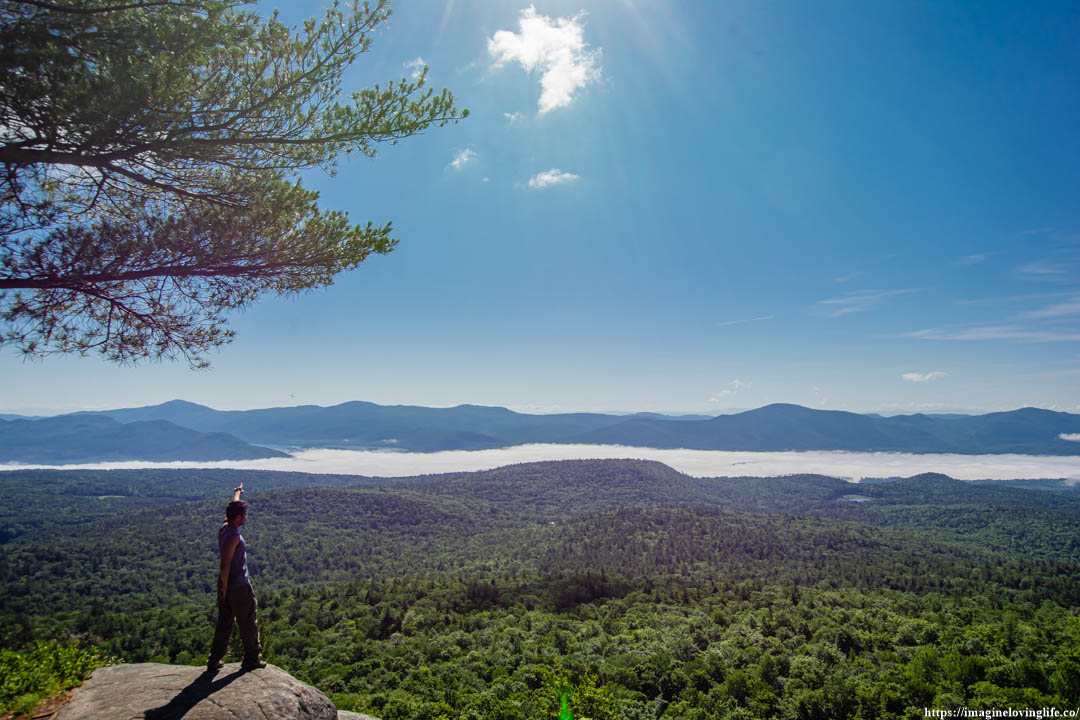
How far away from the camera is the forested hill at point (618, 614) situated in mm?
19500

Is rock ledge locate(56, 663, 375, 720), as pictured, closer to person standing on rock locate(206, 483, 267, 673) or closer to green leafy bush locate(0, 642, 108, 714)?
person standing on rock locate(206, 483, 267, 673)

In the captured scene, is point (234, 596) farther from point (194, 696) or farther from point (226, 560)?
point (194, 696)

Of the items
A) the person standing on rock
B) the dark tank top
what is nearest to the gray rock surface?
the person standing on rock

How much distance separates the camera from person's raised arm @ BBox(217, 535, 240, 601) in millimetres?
7556

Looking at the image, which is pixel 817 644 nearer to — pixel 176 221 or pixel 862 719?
pixel 862 719

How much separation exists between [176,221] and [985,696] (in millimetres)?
28040

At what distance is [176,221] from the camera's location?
1137 cm

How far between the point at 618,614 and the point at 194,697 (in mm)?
49797

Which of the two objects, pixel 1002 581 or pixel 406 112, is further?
pixel 1002 581

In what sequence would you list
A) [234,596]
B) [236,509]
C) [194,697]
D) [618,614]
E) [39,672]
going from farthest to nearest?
[618,614], [39,672], [234,596], [236,509], [194,697]

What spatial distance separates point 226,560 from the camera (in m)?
7.65

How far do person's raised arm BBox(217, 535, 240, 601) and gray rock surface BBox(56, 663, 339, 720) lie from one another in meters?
1.34

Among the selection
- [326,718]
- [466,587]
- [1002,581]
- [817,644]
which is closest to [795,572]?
[1002,581]

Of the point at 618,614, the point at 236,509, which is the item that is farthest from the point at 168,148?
the point at 618,614
